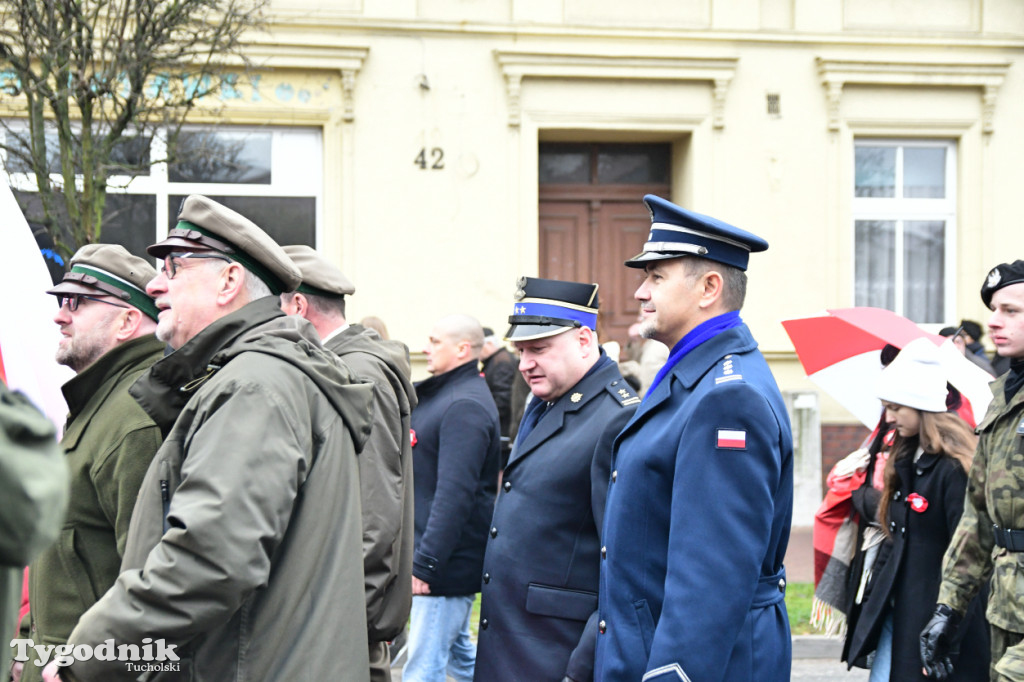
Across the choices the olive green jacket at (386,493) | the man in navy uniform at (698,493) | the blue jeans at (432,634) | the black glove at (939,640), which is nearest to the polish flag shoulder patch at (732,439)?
the man in navy uniform at (698,493)

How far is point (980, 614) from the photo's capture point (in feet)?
13.2

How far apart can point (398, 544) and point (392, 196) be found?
7.42 metres

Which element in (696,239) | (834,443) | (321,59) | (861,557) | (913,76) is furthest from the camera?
(913,76)

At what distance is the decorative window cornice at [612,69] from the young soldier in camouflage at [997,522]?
7.58 metres

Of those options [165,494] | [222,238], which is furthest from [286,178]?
[165,494]

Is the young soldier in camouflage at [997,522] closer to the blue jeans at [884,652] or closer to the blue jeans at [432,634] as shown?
the blue jeans at [884,652]

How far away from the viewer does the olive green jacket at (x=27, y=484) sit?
1.28 meters

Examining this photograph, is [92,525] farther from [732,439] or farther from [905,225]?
[905,225]

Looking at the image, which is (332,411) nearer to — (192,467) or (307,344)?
(307,344)

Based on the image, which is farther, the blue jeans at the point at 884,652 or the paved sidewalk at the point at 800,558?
the paved sidewalk at the point at 800,558

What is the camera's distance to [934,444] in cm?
428

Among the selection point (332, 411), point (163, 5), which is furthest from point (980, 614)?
point (163, 5)

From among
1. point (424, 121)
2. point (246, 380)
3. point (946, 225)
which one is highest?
point (424, 121)

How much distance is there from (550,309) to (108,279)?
165cm
